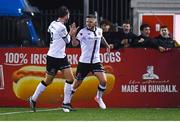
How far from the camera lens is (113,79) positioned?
17938mm

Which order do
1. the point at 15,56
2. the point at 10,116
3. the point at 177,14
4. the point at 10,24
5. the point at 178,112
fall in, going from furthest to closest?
1. the point at 177,14
2. the point at 10,24
3. the point at 15,56
4. the point at 178,112
5. the point at 10,116

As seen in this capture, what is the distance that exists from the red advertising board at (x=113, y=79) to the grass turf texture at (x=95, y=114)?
0.48 meters

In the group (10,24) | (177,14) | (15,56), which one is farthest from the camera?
(177,14)

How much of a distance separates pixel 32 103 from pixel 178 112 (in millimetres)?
3070

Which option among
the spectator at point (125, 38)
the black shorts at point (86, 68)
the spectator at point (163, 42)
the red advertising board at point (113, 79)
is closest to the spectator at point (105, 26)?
the spectator at point (125, 38)

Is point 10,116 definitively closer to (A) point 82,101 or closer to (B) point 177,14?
(A) point 82,101

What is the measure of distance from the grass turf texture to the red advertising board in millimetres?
476

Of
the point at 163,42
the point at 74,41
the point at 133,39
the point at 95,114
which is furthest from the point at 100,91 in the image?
the point at 163,42

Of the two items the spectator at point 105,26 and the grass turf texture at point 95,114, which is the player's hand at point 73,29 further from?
the spectator at point 105,26

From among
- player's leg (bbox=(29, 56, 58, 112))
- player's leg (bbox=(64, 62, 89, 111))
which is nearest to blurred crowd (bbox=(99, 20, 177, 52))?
player's leg (bbox=(64, 62, 89, 111))

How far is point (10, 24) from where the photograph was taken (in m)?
21.8

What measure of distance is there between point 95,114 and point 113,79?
2.21 m

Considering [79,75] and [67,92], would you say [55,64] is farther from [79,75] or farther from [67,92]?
Result: [79,75]

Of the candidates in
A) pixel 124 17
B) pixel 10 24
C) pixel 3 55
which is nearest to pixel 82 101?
pixel 3 55
